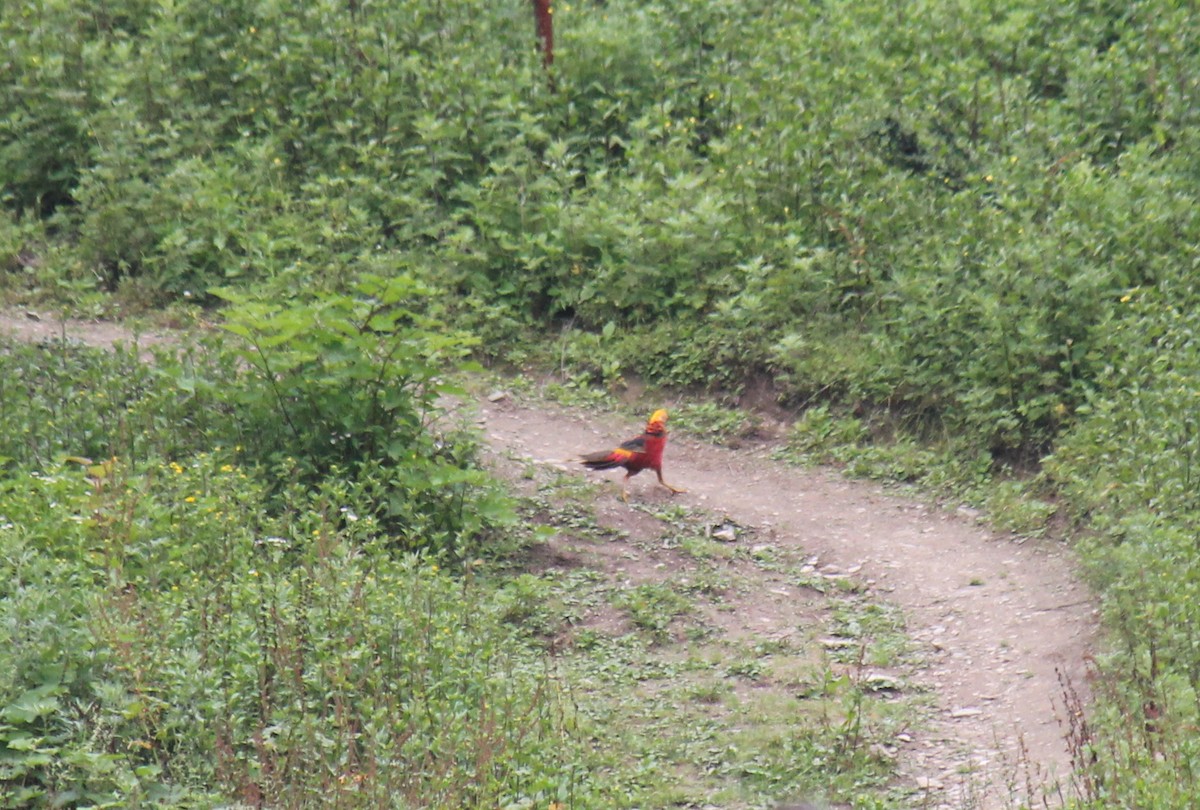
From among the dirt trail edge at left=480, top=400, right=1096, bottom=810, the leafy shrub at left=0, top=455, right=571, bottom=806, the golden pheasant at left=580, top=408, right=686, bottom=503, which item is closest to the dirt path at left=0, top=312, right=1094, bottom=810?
the dirt trail edge at left=480, top=400, right=1096, bottom=810

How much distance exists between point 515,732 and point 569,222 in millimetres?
6229

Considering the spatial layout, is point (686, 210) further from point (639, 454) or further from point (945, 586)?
point (945, 586)

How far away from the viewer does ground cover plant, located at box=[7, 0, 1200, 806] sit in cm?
809

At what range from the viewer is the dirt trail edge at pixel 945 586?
5699 millimetres

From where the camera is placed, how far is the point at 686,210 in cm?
1080

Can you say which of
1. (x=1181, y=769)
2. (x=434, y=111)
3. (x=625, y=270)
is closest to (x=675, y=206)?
(x=625, y=270)

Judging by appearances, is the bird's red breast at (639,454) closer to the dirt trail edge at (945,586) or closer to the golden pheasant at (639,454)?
the golden pheasant at (639,454)

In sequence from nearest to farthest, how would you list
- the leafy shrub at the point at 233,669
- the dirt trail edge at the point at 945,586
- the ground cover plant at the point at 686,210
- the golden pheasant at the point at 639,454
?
the leafy shrub at the point at 233,669, the dirt trail edge at the point at 945,586, the ground cover plant at the point at 686,210, the golden pheasant at the point at 639,454

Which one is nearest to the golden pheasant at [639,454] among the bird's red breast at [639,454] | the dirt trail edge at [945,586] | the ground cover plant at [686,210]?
the bird's red breast at [639,454]

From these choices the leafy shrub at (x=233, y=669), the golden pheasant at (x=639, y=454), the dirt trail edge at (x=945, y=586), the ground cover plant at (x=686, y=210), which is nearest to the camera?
the leafy shrub at (x=233, y=669)

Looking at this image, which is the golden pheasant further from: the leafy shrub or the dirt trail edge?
the leafy shrub

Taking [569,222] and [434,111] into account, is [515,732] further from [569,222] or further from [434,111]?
[434,111]

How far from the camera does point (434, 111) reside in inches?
479

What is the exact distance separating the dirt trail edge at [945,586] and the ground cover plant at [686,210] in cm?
34
